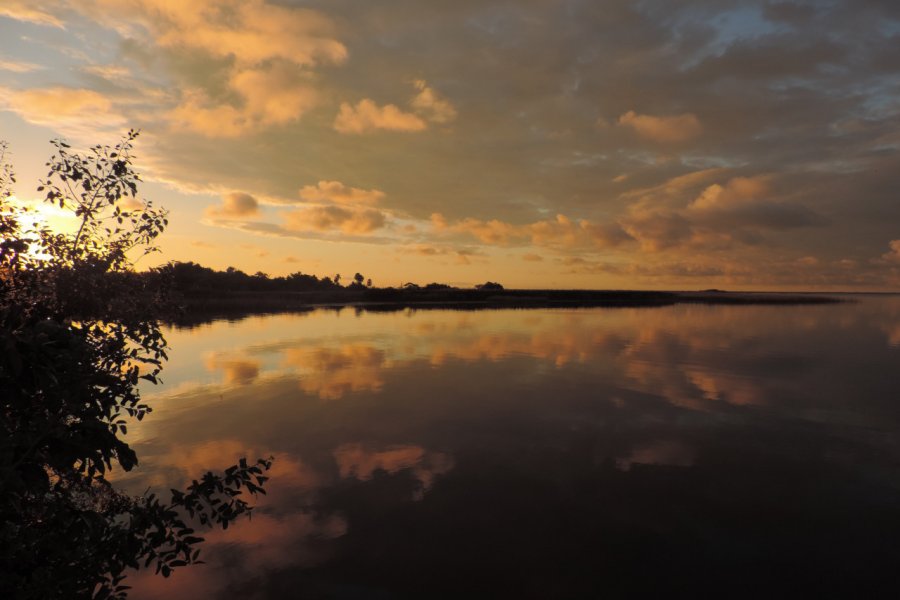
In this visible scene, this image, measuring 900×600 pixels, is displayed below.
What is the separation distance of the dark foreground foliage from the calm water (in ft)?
18.8

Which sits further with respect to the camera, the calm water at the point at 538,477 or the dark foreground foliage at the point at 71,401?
the calm water at the point at 538,477

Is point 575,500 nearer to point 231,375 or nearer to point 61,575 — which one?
point 61,575

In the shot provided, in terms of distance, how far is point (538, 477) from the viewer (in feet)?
57.6

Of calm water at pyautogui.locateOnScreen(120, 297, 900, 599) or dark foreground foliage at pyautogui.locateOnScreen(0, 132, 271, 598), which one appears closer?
dark foreground foliage at pyautogui.locateOnScreen(0, 132, 271, 598)

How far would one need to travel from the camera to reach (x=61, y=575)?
5.34 m

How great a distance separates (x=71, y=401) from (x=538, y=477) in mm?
15274

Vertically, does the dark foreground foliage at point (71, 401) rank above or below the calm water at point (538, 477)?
above

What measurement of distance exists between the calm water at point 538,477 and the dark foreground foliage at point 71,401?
18.8 feet

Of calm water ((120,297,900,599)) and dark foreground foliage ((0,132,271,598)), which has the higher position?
dark foreground foliage ((0,132,271,598))

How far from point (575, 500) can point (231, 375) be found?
29364mm

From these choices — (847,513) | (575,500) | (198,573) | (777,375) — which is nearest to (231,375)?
(198,573)

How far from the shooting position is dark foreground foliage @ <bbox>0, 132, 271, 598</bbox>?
5.15 metres

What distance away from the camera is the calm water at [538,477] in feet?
39.0

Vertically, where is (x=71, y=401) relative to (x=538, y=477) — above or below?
above
